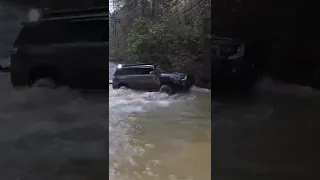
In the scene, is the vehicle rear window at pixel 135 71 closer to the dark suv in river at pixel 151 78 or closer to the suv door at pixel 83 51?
the dark suv in river at pixel 151 78

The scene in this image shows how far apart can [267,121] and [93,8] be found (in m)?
1.26

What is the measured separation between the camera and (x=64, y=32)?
216 cm

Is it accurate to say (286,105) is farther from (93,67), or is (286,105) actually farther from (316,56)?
(93,67)

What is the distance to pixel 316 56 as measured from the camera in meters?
2.18

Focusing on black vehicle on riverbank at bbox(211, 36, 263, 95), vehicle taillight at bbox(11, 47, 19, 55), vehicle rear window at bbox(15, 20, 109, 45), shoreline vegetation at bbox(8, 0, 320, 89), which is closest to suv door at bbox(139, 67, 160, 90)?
shoreline vegetation at bbox(8, 0, 320, 89)

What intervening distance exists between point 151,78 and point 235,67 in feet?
3.63

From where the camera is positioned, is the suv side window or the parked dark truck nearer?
the parked dark truck

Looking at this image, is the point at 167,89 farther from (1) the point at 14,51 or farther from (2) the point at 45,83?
(1) the point at 14,51

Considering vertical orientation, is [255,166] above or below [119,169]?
above

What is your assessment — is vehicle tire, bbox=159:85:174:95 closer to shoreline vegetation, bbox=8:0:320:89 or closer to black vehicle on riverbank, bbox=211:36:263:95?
shoreline vegetation, bbox=8:0:320:89

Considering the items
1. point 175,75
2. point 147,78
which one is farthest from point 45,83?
point 175,75

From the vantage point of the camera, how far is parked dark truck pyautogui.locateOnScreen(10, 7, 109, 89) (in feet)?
6.86

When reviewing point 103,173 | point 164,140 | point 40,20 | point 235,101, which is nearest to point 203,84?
point 164,140

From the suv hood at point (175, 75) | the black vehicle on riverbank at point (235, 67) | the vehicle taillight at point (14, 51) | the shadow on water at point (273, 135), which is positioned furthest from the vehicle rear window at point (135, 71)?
the vehicle taillight at point (14, 51)
